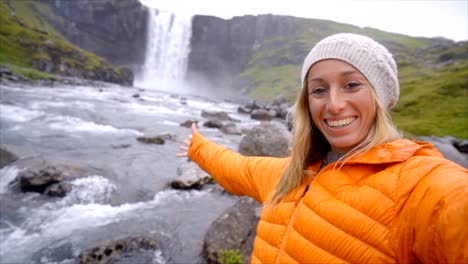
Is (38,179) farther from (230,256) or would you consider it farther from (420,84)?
(420,84)

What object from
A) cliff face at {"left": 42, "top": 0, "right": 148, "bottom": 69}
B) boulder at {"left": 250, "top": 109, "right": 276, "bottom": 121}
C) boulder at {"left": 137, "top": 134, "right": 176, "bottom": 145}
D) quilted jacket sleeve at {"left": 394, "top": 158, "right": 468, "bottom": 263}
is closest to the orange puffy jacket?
quilted jacket sleeve at {"left": 394, "top": 158, "right": 468, "bottom": 263}

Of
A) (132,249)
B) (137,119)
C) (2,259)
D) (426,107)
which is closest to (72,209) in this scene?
(2,259)

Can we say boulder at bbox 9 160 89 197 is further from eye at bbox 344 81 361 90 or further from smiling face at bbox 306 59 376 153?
eye at bbox 344 81 361 90

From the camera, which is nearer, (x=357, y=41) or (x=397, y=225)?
(x=397, y=225)

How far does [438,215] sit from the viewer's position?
1663 mm

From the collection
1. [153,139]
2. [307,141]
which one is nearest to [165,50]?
[153,139]

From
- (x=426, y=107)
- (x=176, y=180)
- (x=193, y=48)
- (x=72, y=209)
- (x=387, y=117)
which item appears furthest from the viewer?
(x=193, y=48)

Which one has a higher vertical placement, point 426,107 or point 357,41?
point 357,41

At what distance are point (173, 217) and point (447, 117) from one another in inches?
1531

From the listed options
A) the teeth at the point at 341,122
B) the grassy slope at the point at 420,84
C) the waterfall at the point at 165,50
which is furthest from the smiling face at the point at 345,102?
the waterfall at the point at 165,50

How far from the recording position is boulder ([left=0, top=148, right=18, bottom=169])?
37.1ft

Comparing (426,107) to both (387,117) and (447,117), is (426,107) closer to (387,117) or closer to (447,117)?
(447,117)

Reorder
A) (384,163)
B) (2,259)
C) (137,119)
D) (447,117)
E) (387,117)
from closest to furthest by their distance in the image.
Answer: (384,163), (387,117), (2,259), (137,119), (447,117)

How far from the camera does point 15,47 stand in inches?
2835
